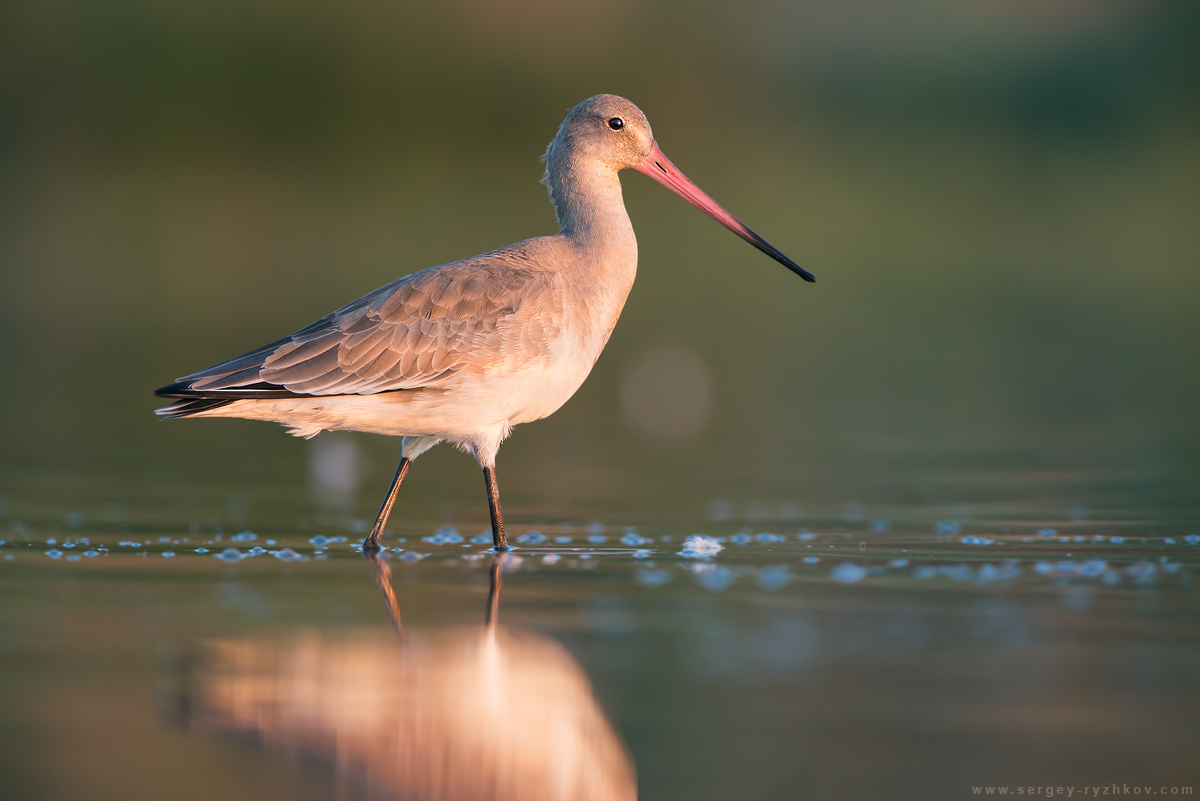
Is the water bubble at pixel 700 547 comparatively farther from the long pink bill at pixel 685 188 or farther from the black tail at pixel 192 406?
the black tail at pixel 192 406

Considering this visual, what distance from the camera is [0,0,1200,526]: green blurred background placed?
1039 cm

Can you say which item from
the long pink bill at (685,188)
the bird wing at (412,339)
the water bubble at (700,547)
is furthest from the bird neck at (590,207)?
the water bubble at (700,547)

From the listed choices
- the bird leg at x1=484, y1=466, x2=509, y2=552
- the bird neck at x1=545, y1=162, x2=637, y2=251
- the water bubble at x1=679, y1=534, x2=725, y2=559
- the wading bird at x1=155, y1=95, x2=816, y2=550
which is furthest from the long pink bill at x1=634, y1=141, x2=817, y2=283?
the bird leg at x1=484, y1=466, x2=509, y2=552

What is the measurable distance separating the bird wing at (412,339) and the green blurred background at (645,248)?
1.37 metres

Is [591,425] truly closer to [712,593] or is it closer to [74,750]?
[712,593]

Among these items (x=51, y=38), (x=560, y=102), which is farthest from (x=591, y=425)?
(x=51, y=38)

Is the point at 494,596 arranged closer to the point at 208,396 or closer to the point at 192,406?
the point at 208,396

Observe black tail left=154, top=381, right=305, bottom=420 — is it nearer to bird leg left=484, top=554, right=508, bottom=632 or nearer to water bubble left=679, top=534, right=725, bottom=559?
bird leg left=484, top=554, right=508, bottom=632

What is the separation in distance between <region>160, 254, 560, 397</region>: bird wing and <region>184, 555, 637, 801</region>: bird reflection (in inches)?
80.5

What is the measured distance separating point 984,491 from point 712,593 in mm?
3489

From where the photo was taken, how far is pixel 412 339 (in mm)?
7543

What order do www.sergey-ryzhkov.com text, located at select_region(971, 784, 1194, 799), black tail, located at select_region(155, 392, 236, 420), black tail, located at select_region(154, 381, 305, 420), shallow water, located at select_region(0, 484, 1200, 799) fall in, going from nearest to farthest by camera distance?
www.sergey-ryzhkov.com text, located at select_region(971, 784, 1194, 799), shallow water, located at select_region(0, 484, 1200, 799), black tail, located at select_region(154, 381, 305, 420), black tail, located at select_region(155, 392, 236, 420)

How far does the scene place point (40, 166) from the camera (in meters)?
36.9

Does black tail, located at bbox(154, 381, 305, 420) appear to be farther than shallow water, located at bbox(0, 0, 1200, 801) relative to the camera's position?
Yes
